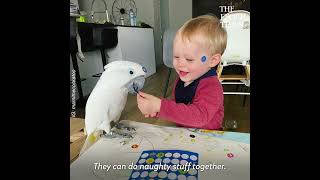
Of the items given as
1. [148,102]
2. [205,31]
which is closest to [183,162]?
[148,102]

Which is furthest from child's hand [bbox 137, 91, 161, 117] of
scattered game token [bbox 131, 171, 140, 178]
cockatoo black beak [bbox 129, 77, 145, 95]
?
scattered game token [bbox 131, 171, 140, 178]

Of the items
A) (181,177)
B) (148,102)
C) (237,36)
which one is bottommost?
(181,177)

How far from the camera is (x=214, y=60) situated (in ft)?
1.38

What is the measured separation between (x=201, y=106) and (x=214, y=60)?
85 millimetres

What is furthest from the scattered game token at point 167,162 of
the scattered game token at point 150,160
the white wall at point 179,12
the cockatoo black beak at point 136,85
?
the white wall at point 179,12

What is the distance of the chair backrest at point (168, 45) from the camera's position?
1.40 ft

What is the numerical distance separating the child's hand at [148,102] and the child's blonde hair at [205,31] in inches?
4.6

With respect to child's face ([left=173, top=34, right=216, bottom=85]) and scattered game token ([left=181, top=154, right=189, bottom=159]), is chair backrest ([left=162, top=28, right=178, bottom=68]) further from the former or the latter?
scattered game token ([left=181, top=154, right=189, bottom=159])

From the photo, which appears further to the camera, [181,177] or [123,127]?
[123,127]

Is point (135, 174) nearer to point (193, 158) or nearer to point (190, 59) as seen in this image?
point (193, 158)

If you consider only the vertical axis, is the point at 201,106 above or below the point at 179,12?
below

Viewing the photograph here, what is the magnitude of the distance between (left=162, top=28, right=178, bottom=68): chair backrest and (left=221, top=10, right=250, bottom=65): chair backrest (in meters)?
0.09

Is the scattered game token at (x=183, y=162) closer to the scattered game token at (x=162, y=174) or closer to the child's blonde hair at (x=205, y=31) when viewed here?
the scattered game token at (x=162, y=174)
